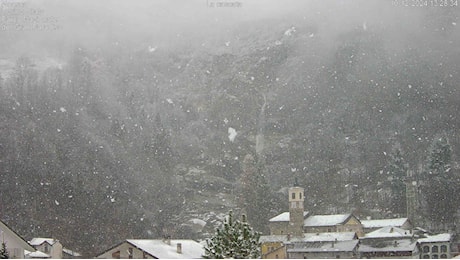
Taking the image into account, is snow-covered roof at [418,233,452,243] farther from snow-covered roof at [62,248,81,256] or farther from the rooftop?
snow-covered roof at [62,248,81,256]

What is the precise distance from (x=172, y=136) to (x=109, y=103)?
146 centimetres

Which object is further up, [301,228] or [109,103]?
[109,103]

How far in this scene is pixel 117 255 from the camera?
52.5 ft

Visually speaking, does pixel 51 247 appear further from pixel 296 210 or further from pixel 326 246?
pixel 326 246

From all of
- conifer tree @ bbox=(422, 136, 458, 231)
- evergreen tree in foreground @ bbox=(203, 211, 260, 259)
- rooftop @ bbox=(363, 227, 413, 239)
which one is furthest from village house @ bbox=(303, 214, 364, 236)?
evergreen tree in foreground @ bbox=(203, 211, 260, 259)

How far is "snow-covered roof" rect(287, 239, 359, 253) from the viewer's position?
15.4 metres

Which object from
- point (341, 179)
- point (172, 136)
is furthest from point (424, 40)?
point (172, 136)

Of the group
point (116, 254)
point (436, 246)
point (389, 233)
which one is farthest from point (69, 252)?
point (436, 246)

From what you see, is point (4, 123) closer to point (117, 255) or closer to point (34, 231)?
point (34, 231)

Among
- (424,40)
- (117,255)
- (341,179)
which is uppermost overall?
(424,40)

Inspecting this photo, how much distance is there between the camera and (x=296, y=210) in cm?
1594

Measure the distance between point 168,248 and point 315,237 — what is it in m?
2.86

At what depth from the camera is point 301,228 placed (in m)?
15.8

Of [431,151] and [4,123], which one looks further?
[4,123]
